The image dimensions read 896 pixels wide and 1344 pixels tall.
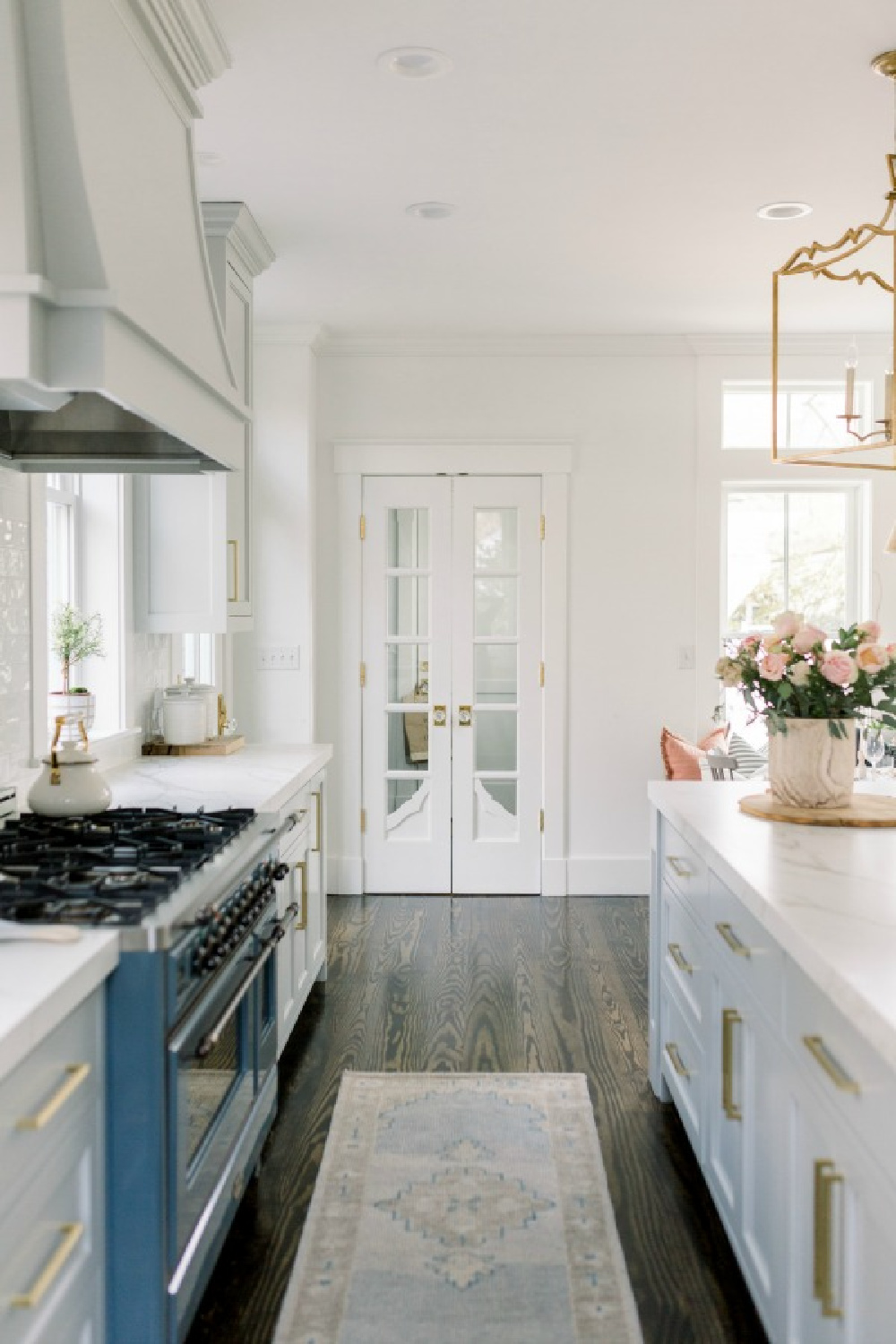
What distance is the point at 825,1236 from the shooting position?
1637 mm

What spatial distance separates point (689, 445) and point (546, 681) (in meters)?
1.34

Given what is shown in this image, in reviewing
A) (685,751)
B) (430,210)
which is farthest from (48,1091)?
(685,751)

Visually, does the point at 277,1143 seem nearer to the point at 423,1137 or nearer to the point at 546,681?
the point at 423,1137

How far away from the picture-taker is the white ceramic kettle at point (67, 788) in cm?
268

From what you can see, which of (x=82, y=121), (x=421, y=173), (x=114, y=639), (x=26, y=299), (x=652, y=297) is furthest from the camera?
(x=652, y=297)

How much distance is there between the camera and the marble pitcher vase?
2.71m

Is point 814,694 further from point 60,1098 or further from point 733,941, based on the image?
point 60,1098

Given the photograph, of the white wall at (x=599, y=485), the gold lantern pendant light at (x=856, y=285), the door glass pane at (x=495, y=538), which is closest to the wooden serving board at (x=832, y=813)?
the gold lantern pendant light at (x=856, y=285)

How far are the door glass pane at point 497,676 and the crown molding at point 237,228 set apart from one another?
225 centimetres

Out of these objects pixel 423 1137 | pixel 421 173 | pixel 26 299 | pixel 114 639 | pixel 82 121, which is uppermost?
pixel 421 173

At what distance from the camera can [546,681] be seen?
18.8 ft

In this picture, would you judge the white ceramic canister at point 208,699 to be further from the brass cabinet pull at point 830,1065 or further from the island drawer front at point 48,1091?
the brass cabinet pull at point 830,1065

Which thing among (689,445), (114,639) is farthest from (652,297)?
(114,639)

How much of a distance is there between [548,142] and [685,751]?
2.85 metres
